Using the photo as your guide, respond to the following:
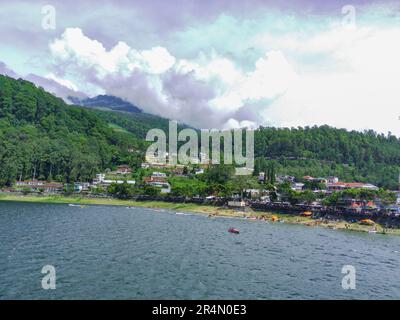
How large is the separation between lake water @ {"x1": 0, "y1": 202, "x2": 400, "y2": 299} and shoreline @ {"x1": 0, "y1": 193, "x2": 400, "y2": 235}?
11091 millimetres

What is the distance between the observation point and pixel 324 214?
95.5 m

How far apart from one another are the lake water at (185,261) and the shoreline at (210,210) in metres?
11.1

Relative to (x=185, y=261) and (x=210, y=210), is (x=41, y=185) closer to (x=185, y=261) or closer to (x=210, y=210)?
(x=210, y=210)

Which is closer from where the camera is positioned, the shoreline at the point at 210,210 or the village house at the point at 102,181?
the shoreline at the point at 210,210

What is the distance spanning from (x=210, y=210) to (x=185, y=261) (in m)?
62.2

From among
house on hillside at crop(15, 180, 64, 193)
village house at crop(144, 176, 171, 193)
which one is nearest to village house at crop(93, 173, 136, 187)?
village house at crop(144, 176, 171, 193)

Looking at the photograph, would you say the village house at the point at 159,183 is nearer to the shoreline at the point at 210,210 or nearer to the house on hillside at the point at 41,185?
the shoreline at the point at 210,210

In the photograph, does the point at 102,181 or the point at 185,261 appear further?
the point at 102,181

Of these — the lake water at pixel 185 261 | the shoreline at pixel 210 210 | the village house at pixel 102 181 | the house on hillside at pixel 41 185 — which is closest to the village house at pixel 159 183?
the village house at pixel 102 181

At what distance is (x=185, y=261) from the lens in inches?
1747

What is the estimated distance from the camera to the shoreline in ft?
276

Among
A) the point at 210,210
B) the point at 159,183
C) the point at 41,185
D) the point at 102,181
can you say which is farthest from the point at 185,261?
the point at 102,181

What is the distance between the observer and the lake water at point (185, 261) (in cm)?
3397
